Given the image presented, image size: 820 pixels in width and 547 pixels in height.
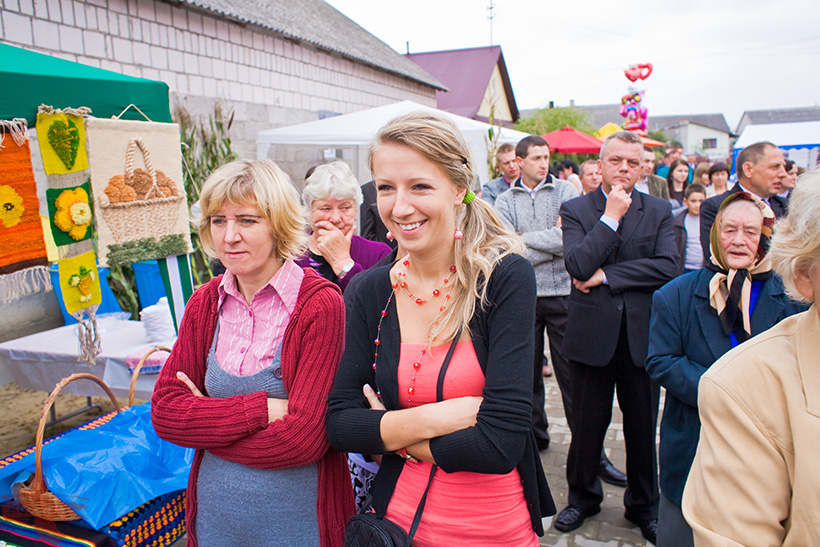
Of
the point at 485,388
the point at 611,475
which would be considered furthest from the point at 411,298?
the point at 611,475

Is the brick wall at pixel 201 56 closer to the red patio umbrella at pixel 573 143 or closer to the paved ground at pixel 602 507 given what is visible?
the paved ground at pixel 602 507

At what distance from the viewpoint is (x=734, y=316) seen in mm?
2312

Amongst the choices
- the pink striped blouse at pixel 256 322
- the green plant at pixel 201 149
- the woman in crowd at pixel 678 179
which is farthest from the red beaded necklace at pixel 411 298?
the woman in crowd at pixel 678 179

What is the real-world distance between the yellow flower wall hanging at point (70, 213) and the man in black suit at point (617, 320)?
2.62m

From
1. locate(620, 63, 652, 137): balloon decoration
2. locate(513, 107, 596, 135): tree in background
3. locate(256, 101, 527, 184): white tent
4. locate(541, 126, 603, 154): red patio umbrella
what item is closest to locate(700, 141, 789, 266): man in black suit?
locate(256, 101, 527, 184): white tent

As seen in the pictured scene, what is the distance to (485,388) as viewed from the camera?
1493 mm

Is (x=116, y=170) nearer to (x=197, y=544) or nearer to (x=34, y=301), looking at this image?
(x=197, y=544)

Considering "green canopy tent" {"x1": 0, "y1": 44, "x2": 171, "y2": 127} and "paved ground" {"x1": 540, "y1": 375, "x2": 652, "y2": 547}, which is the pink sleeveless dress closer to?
"paved ground" {"x1": 540, "y1": 375, "x2": 652, "y2": 547}

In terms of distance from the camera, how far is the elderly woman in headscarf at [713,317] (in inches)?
89.9

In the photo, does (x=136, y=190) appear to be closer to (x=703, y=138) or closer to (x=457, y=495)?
(x=457, y=495)

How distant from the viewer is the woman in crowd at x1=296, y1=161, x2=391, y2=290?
2.74 m

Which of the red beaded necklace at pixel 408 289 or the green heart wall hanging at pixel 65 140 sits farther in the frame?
the green heart wall hanging at pixel 65 140

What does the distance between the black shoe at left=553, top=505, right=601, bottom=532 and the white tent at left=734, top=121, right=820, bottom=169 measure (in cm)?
1136

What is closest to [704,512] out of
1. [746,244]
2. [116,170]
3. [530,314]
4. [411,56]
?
[530,314]
